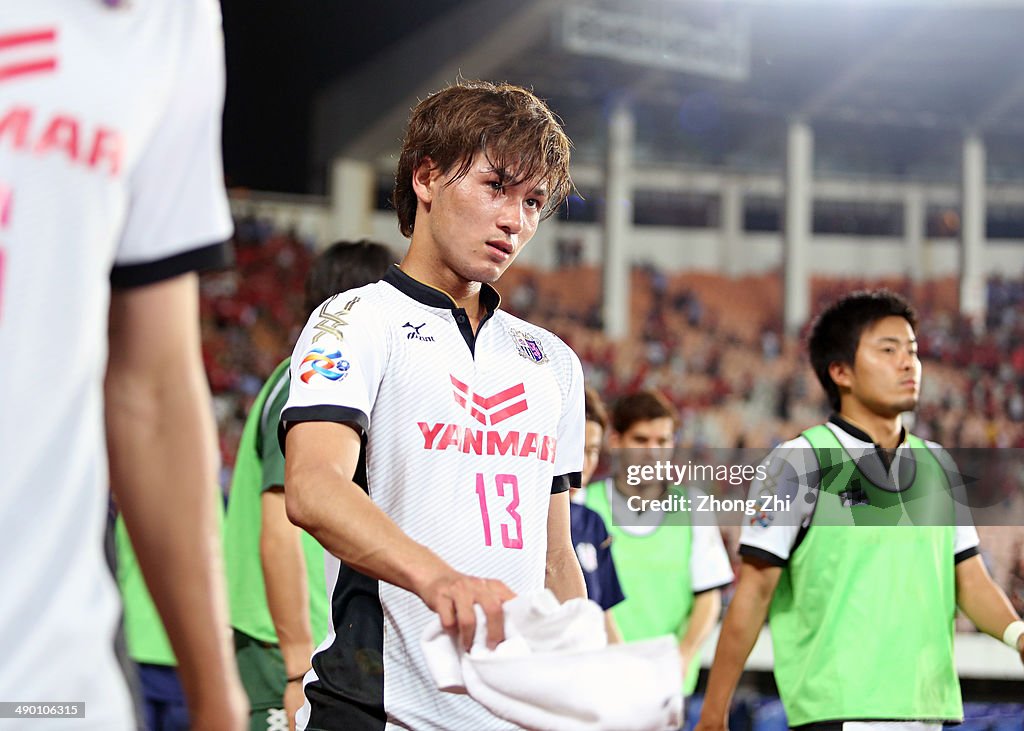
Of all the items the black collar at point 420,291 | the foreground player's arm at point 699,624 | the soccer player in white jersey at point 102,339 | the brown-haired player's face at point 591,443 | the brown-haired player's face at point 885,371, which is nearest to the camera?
the soccer player in white jersey at point 102,339

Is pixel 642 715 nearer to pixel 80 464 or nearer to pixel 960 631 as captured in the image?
pixel 80 464

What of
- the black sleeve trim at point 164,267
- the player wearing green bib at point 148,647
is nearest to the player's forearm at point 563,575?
the black sleeve trim at point 164,267

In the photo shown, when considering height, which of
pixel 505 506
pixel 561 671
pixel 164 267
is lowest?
pixel 561 671

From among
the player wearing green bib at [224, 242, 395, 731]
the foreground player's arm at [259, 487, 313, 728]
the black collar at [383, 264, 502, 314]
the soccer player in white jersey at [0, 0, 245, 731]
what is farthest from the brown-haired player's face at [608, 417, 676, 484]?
the soccer player in white jersey at [0, 0, 245, 731]

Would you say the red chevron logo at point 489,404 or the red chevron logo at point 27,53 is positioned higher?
the red chevron logo at point 27,53

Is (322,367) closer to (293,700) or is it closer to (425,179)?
(425,179)

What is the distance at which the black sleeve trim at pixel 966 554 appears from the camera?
4.30 m

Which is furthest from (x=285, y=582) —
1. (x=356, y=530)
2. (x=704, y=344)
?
(x=704, y=344)

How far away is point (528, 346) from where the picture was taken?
2.63 meters

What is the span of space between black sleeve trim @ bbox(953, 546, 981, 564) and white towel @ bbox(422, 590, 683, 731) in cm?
285

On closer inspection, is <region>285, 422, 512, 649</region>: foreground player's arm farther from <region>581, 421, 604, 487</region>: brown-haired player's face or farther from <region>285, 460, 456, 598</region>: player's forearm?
<region>581, 421, 604, 487</region>: brown-haired player's face

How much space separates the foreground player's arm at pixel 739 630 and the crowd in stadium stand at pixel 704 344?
49.7ft

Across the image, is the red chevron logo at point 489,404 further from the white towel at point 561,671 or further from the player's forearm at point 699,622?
the player's forearm at point 699,622

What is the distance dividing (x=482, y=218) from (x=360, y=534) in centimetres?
78
